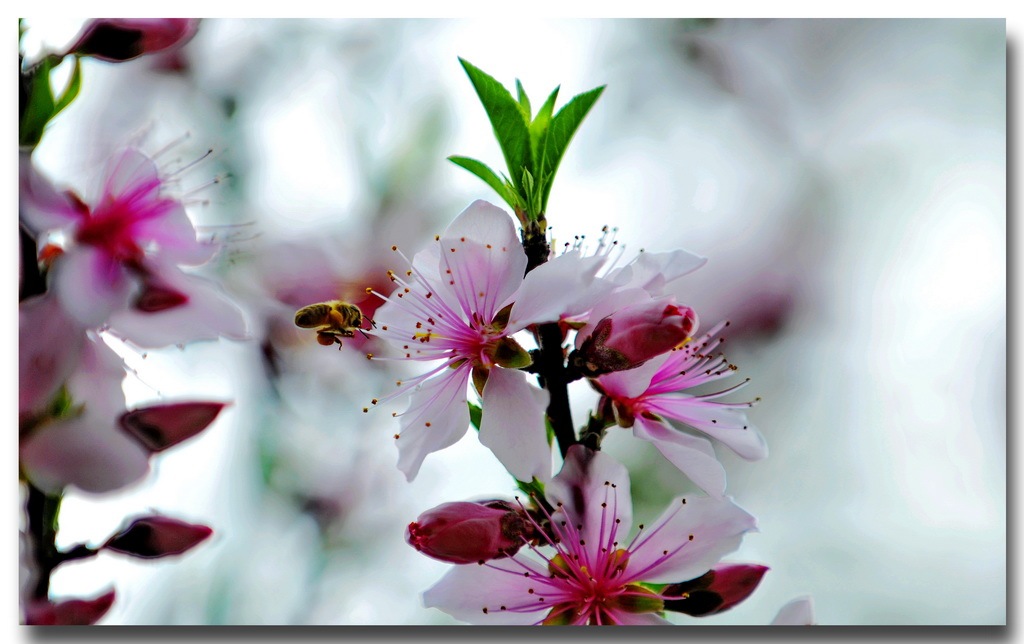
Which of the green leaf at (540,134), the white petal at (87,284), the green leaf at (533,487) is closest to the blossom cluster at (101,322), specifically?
the white petal at (87,284)

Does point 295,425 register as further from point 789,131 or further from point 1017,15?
point 1017,15

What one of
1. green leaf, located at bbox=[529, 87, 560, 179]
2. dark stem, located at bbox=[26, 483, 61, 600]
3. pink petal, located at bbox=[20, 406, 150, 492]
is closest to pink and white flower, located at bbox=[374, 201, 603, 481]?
green leaf, located at bbox=[529, 87, 560, 179]

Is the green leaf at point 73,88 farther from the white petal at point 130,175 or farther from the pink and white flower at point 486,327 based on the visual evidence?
the pink and white flower at point 486,327

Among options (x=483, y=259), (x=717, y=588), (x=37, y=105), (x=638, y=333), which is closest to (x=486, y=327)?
(x=483, y=259)

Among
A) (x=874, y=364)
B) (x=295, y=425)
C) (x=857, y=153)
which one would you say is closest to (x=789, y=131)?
(x=857, y=153)

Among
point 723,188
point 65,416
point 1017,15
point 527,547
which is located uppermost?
point 1017,15

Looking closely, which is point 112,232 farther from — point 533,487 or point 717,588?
point 717,588
